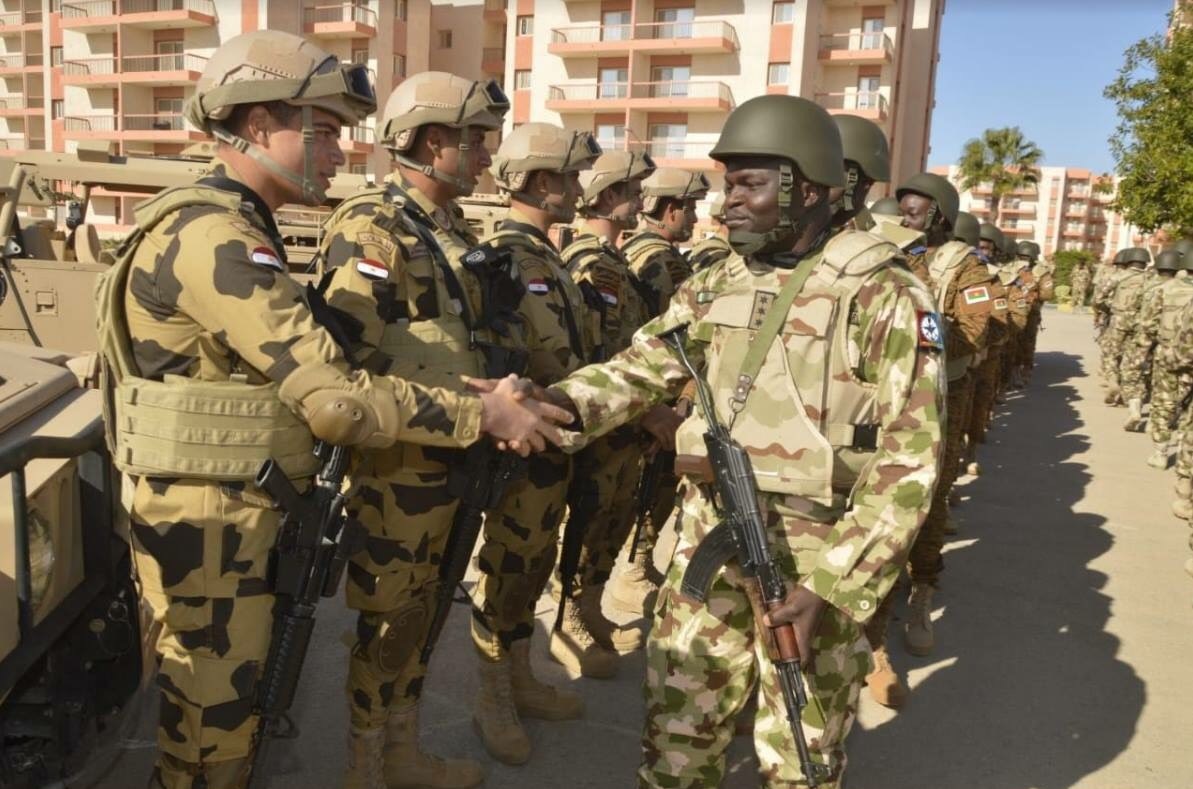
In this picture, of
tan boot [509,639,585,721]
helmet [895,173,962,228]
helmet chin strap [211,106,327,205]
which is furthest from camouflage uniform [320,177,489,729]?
helmet [895,173,962,228]

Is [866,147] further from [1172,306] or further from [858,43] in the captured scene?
[858,43]

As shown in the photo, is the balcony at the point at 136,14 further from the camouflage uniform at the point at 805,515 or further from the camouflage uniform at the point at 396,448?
the camouflage uniform at the point at 805,515

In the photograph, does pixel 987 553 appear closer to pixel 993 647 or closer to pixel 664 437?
pixel 993 647

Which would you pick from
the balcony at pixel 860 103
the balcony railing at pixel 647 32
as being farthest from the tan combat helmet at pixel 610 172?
the balcony at pixel 860 103

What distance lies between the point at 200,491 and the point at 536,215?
6.57 feet

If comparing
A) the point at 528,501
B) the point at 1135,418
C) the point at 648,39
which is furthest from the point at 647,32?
the point at 528,501

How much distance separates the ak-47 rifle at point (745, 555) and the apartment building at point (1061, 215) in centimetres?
10807

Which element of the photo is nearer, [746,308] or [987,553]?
[746,308]

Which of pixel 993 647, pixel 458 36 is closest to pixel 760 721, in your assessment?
pixel 993 647

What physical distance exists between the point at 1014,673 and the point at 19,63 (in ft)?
177

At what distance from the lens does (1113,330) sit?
14.3 m

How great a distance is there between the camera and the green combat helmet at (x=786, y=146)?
2469 millimetres

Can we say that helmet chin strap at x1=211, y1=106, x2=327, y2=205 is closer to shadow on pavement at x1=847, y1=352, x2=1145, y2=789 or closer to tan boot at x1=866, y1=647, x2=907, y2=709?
shadow on pavement at x1=847, y1=352, x2=1145, y2=789

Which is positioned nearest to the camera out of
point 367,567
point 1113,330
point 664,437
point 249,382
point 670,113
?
point 249,382
